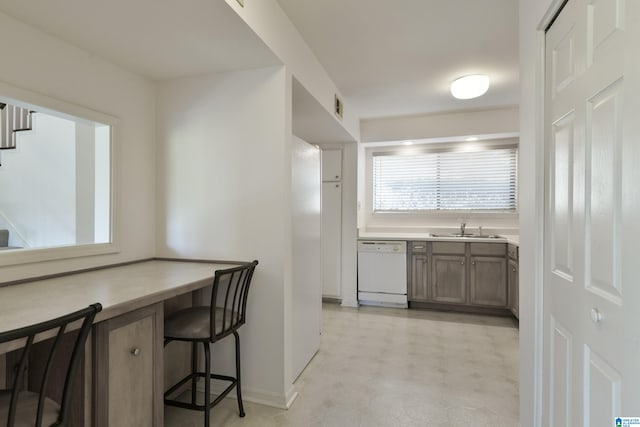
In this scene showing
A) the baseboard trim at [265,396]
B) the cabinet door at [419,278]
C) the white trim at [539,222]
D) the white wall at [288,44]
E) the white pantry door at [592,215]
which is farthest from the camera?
the cabinet door at [419,278]

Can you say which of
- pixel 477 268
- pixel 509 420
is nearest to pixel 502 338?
pixel 477 268

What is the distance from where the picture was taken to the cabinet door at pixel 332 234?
4238mm

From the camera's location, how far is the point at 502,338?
3135 mm

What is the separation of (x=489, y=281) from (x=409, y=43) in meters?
2.77

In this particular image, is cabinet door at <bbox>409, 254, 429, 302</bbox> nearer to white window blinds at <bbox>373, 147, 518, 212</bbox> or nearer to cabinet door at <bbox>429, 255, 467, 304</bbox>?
cabinet door at <bbox>429, 255, 467, 304</bbox>

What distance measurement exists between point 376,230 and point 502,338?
212 cm

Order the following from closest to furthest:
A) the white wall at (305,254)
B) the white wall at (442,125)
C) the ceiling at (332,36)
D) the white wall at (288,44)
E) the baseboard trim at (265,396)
A: 1. the ceiling at (332,36)
2. the white wall at (288,44)
3. the baseboard trim at (265,396)
4. the white wall at (305,254)
5. the white wall at (442,125)

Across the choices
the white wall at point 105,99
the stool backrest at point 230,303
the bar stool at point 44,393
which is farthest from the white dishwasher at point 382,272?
the bar stool at point 44,393

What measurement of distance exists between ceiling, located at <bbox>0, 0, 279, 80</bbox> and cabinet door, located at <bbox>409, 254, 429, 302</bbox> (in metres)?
2.92

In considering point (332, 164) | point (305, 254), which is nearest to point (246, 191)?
point (305, 254)

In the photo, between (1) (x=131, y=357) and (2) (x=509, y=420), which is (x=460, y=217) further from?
(1) (x=131, y=357)

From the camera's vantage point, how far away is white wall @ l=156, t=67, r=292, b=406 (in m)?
2.06

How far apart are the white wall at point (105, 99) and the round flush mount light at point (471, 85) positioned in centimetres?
250

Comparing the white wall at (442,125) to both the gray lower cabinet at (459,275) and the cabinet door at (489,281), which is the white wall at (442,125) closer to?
the gray lower cabinet at (459,275)
